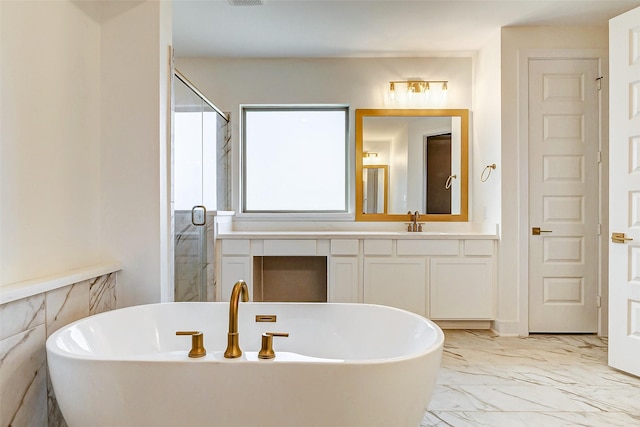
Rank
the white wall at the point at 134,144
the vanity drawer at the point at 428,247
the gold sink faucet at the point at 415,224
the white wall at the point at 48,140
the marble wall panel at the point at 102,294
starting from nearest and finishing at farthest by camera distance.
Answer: the white wall at the point at 48,140
the marble wall panel at the point at 102,294
the white wall at the point at 134,144
the vanity drawer at the point at 428,247
the gold sink faucet at the point at 415,224

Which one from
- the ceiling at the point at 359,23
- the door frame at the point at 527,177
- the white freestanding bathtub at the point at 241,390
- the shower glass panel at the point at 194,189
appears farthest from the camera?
the door frame at the point at 527,177

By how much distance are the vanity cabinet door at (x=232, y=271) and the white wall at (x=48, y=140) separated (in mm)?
1233

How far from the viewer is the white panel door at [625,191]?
7.47 ft

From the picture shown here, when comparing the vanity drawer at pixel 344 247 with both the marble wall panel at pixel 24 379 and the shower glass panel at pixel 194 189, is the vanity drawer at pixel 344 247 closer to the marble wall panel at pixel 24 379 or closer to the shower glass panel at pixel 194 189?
the shower glass panel at pixel 194 189

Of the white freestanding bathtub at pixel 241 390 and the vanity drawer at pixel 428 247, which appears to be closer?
the white freestanding bathtub at pixel 241 390

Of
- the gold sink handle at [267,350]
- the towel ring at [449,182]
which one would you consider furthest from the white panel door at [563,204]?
the gold sink handle at [267,350]

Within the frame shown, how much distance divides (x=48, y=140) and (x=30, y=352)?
0.87 m

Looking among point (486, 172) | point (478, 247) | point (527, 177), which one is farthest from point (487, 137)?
point (478, 247)

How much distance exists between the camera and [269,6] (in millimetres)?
2738

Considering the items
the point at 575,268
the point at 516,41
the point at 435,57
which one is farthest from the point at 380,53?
the point at 575,268

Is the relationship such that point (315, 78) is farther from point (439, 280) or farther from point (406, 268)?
point (439, 280)

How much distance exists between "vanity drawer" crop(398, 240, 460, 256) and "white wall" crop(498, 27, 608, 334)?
0.39 m

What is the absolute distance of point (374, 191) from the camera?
12.1 ft

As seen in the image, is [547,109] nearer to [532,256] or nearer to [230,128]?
[532,256]
